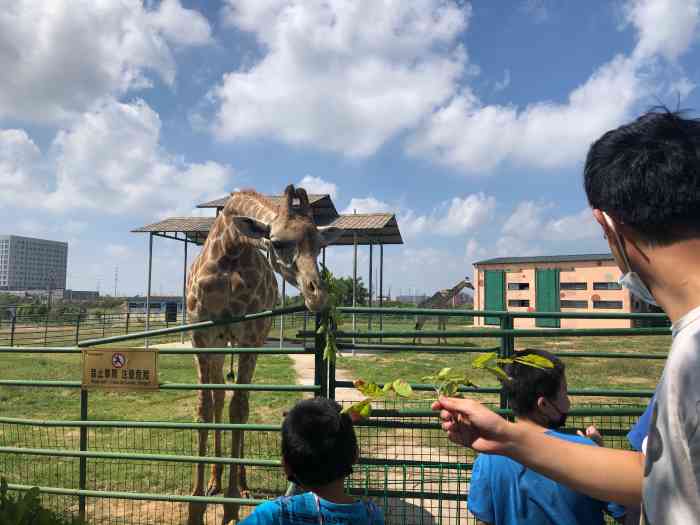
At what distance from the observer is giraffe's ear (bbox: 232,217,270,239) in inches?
163

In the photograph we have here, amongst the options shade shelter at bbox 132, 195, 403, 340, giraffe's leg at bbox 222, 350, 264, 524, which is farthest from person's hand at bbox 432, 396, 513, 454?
shade shelter at bbox 132, 195, 403, 340

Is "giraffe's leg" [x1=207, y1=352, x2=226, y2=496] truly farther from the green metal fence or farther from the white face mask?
the white face mask

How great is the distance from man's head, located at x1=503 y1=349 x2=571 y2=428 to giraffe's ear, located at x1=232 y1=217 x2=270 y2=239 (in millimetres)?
2721

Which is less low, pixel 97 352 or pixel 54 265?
pixel 54 265

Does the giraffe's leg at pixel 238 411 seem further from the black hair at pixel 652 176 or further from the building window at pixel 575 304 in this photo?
the building window at pixel 575 304

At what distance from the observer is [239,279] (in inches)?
184

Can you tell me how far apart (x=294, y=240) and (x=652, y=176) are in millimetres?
3129

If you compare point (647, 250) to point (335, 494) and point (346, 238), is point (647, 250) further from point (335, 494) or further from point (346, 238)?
point (346, 238)

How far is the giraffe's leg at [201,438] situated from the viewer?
157 inches

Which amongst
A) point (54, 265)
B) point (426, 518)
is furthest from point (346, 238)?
point (54, 265)

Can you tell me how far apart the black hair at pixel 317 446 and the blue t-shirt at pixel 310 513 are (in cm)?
8

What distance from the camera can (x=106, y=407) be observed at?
8.46m

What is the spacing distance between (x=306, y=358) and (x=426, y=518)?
1325cm

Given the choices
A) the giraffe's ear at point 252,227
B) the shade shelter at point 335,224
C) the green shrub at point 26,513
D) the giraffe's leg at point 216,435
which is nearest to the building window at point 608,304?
the shade shelter at point 335,224
